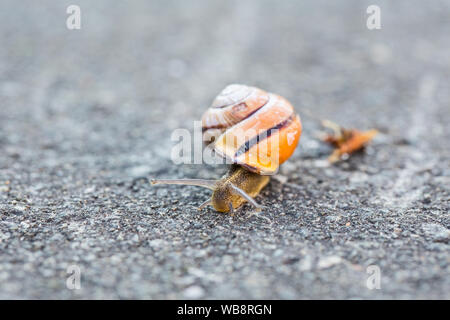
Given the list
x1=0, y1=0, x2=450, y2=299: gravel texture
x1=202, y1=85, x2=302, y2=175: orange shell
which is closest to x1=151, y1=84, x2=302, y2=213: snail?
x1=202, y1=85, x2=302, y2=175: orange shell

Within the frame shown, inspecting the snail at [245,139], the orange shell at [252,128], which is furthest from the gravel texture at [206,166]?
the orange shell at [252,128]

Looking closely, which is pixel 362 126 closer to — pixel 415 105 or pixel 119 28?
pixel 415 105

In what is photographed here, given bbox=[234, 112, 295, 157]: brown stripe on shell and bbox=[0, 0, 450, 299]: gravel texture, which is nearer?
bbox=[0, 0, 450, 299]: gravel texture

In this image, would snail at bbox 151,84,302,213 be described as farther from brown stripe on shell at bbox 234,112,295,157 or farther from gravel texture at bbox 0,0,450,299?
gravel texture at bbox 0,0,450,299

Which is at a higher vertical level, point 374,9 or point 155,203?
point 374,9

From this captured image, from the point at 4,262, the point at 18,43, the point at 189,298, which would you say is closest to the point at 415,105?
the point at 189,298

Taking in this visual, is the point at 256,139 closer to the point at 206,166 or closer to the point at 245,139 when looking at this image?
the point at 245,139

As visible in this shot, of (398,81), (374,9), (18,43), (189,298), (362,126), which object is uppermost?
(374,9)

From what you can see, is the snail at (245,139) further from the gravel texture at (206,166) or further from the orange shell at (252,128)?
the gravel texture at (206,166)
